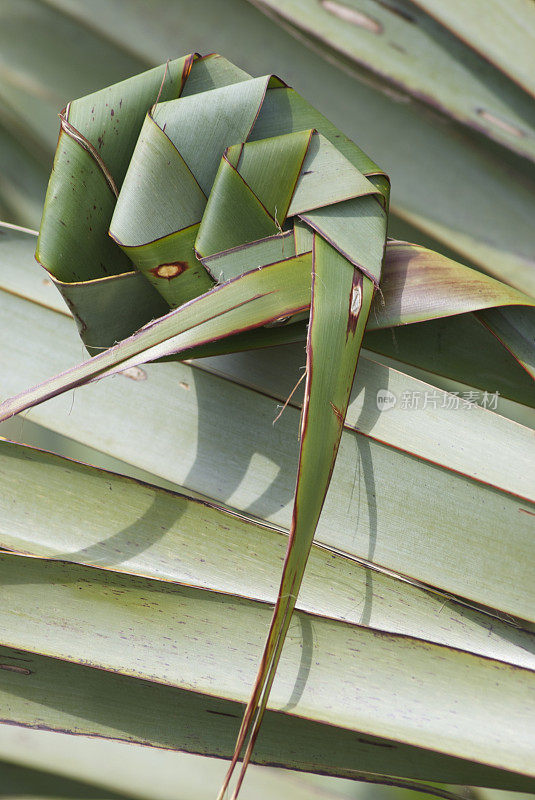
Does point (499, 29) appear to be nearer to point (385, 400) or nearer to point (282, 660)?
point (385, 400)

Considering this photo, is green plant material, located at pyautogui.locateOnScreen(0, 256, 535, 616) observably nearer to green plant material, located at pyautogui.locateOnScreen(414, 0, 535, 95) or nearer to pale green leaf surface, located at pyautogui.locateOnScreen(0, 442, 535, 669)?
pale green leaf surface, located at pyautogui.locateOnScreen(0, 442, 535, 669)

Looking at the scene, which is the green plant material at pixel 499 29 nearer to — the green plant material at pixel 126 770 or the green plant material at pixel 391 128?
the green plant material at pixel 391 128

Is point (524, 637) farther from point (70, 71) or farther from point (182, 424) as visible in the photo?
point (70, 71)

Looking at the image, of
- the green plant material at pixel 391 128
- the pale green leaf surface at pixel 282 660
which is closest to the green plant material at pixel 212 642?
the pale green leaf surface at pixel 282 660

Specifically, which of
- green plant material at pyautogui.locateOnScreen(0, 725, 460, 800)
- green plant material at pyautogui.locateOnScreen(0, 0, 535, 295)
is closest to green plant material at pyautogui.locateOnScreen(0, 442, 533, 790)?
green plant material at pyautogui.locateOnScreen(0, 725, 460, 800)

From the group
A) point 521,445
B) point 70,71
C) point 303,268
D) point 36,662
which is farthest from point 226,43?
point 36,662

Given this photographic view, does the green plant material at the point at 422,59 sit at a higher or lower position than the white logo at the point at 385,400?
higher
